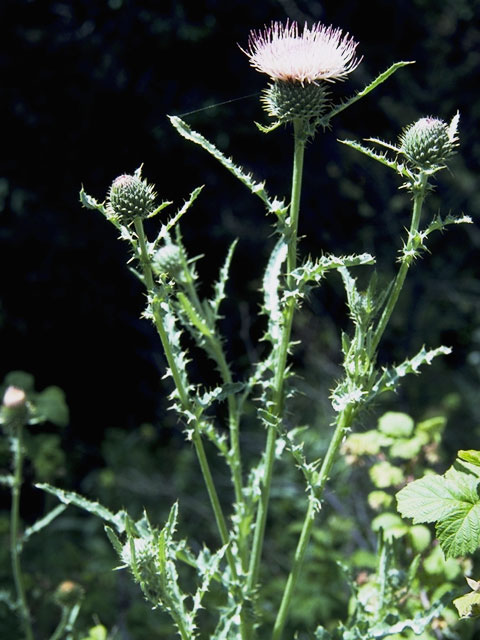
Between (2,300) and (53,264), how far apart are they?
38 centimetres

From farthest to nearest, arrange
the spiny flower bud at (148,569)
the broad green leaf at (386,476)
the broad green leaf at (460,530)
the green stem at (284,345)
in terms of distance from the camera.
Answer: the broad green leaf at (386,476) < the green stem at (284,345) < the spiny flower bud at (148,569) < the broad green leaf at (460,530)

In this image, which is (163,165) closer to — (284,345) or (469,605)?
(284,345)

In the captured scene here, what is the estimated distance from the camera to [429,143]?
6.77 ft

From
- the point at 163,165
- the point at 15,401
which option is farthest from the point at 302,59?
the point at 163,165

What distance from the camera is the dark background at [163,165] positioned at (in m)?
4.43

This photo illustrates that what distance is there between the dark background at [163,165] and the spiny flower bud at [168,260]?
92.9 inches

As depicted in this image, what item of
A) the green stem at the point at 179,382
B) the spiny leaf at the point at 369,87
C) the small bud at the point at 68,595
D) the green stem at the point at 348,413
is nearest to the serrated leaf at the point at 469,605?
the green stem at the point at 348,413

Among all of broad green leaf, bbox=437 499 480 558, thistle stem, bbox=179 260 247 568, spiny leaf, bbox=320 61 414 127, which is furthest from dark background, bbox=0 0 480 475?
broad green leaf, bbox=437 499 480 558

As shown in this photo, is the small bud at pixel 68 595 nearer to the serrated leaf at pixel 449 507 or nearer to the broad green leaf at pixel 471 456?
the serrated leaf at pixel 449 507

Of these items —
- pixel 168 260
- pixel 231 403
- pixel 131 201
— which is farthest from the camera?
pixel 231 403

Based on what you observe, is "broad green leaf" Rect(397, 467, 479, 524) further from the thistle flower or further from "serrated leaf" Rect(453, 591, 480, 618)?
the thistle flower

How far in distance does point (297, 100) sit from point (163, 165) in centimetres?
261

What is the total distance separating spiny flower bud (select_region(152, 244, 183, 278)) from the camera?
83.5 inches

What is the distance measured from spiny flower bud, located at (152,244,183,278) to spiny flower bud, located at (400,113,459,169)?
679 millimetres
